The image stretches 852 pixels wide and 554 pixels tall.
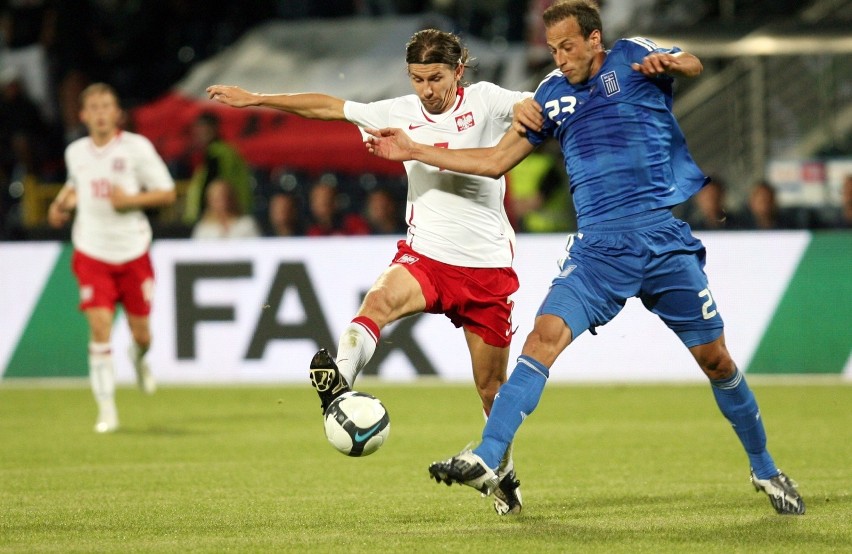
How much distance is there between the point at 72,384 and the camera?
47.4 feet

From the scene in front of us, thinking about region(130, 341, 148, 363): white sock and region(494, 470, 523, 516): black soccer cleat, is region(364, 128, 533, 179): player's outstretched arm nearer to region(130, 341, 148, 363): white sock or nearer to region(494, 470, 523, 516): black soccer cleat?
region(494, 470, 523, 516): black soccer cleat

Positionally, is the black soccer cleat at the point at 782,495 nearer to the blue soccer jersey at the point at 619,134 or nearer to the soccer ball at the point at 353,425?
the blue soccer jersey at the point at 619,134

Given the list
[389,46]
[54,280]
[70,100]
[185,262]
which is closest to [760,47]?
[389,46]

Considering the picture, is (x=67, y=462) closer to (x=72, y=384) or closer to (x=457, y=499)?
Result: (x=457, y=499)

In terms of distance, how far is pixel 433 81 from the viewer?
6.96 m

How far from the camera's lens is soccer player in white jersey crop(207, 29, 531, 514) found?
698 centimetres

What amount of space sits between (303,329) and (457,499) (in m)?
6.59

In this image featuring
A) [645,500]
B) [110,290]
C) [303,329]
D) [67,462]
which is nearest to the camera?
[645,500]

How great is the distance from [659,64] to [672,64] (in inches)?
2.6

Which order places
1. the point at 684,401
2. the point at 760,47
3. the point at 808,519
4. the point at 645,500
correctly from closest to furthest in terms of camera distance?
the point at 808,519, the point at 645,500, the point at 684,401, the point at 760,47

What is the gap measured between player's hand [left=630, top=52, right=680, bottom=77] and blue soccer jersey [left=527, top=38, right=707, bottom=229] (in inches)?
4.7

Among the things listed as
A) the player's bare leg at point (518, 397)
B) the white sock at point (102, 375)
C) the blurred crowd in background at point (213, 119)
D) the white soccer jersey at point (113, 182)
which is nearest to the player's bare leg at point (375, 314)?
the player's bare leg at point (518, 397)

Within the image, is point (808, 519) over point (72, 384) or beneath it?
over

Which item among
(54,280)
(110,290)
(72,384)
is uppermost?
(110,290)
